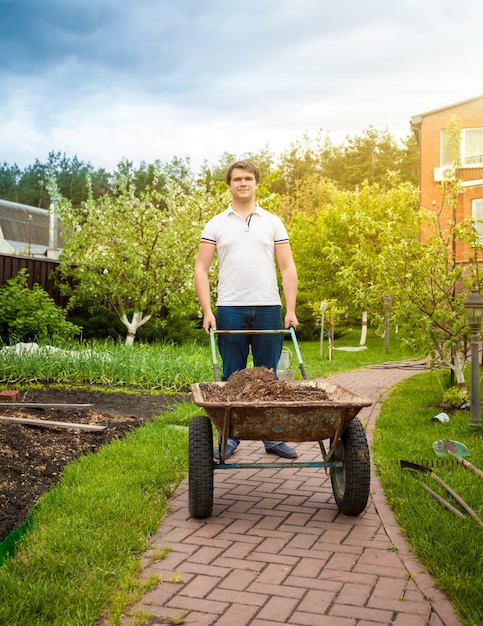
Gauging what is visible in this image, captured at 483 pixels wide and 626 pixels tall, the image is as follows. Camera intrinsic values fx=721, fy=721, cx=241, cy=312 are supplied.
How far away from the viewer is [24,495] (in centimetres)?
393

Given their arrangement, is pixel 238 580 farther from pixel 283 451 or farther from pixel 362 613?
pixel 283 451

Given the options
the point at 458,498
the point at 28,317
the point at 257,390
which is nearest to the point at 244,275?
the point at 257,390

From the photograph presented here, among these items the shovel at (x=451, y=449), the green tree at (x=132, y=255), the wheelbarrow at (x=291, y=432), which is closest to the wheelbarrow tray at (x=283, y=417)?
the wheelbarrow at (x=291, y=432)

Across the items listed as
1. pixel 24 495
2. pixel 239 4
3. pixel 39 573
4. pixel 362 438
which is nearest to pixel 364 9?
pixel 239 4

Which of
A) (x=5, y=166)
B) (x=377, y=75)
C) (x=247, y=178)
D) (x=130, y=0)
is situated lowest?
(x=247, y=178)

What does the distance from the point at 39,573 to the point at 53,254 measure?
19.7 meters

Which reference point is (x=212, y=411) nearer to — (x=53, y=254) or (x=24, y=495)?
(x=24, y=495)

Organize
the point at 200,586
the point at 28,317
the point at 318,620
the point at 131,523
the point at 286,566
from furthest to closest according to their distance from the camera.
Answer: the point at 28,317
the point at 131,523
the point at 286,566
the point at 200,586
the point at 318,620

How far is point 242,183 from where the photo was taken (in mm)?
4727

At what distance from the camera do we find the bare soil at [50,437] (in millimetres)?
3918

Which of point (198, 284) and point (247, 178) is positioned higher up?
point (247, 178)

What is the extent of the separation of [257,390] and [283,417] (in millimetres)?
345

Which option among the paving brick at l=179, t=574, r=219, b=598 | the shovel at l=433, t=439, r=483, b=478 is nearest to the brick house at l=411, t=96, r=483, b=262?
the shovel at l=433, t=439, r=483, b=478

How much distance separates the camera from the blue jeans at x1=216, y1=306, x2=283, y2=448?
4.82 meters
